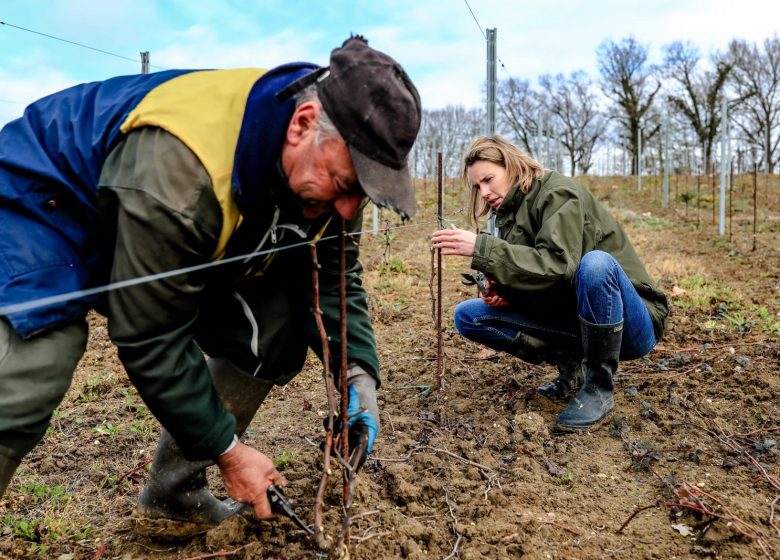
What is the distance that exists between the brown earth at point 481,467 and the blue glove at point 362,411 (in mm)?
211

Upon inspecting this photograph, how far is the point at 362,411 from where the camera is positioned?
173 cm

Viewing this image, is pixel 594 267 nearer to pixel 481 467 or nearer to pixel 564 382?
pixel 564 382

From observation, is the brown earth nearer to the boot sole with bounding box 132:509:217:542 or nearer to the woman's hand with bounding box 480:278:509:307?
the boot sole with bounding box 132:509:217:542

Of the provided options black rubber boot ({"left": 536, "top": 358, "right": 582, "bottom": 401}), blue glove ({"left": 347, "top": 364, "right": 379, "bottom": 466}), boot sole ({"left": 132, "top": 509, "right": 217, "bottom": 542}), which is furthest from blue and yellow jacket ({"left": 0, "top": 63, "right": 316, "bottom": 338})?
black rubber boot ({"left": 536, "top": 358, "right": 582, "bottom": 401})

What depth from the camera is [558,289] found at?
276cm

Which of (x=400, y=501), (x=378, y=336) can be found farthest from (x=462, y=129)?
(x=400, y=501)

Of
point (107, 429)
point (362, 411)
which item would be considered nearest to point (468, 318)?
point (362, 411)

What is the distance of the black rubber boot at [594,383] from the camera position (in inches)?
104

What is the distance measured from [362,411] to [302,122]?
809 mm

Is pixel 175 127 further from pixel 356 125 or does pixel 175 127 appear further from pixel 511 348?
pixel 511 348

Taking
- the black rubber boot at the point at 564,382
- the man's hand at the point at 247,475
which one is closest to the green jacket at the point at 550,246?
the black rubber boot at the point at 564,382

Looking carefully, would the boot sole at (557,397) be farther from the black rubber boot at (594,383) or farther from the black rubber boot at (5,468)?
the black rubber boot at (5,468)

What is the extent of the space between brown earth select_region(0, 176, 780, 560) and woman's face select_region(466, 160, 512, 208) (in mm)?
343

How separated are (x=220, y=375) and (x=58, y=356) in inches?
23.7
